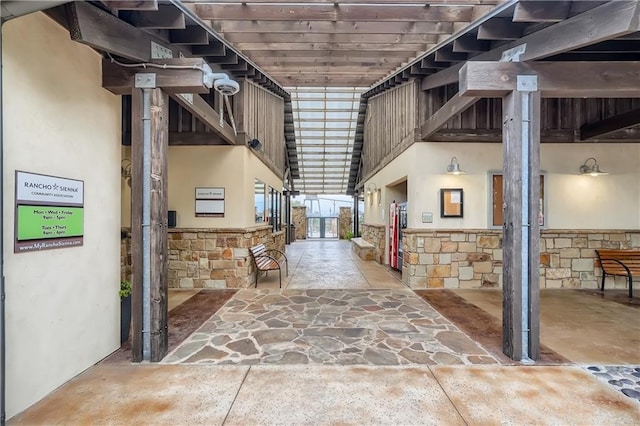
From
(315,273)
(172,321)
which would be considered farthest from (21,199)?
(315,273)

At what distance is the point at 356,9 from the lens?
311 centimetres

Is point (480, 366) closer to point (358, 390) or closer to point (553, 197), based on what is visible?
point (358, 390)

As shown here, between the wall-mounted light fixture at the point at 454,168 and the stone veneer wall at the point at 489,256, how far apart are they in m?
1.09

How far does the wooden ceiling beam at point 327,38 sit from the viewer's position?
3.62m

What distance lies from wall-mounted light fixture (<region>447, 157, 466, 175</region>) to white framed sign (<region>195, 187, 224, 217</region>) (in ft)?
14.1

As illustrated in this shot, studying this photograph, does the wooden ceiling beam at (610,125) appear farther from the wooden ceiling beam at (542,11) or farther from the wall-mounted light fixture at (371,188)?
the wall-mounted light fixture at (371,188)

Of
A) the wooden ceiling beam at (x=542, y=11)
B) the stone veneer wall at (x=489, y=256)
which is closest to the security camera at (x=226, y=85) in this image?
the wooden ceiling beam at (x=542, y=11)

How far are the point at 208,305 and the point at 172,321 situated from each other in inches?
28.0

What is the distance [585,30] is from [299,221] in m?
15.4

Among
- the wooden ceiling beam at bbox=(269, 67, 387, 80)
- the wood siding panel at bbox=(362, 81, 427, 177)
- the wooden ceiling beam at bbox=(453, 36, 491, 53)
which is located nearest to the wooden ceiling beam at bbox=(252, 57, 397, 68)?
the wooden ceiling beam at bbox=(269, 67, 387, 80)

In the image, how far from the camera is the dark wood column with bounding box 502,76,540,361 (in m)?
2.87

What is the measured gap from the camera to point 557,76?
298 centimetres

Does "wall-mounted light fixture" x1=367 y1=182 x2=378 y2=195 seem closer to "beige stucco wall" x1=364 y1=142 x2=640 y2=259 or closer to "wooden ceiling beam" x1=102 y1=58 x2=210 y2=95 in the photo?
"beige stucco wall" x1=364 y1=142 x2=640 y2=259

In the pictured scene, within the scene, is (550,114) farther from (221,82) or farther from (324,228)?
(324,228)
